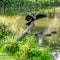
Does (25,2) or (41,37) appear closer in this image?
(41,37)

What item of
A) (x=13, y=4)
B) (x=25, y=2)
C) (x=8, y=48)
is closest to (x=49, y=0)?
(x=25, y=2)

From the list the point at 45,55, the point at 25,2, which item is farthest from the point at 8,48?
the point at 25,2

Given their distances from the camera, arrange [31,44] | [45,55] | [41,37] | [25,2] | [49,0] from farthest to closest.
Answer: [49,0], [25,2], [41,37], [31,44], [45,55]

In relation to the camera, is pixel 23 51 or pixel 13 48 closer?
pixel 23 51

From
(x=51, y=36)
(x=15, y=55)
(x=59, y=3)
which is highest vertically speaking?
(x=15, y=55)

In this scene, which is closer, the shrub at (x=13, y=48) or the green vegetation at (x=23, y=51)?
the green vegetation at (x=23, y=51)

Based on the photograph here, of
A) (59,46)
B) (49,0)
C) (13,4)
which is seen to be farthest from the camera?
(49,0)

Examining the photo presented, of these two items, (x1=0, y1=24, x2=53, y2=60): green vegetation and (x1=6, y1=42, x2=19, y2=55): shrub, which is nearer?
(x1=0, y1=24, x2=53, y2=60): green vegetation

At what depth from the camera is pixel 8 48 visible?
1317 cm

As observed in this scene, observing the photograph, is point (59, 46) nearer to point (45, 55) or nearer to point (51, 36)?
point (51, 36)

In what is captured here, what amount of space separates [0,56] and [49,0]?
55.0m

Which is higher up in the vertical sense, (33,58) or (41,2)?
(33,58)

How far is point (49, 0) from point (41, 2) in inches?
79.8

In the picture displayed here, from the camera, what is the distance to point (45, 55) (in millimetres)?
11906
